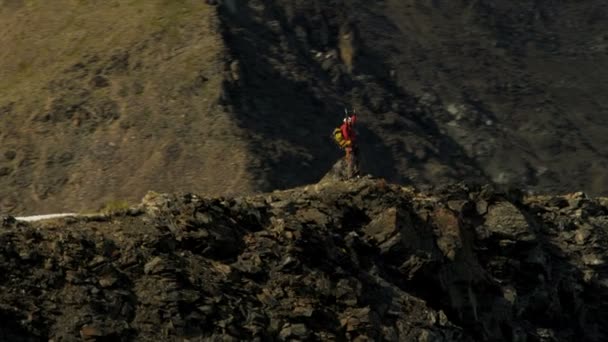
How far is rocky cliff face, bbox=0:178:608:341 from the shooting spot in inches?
952

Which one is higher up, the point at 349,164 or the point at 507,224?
the point at 349,164

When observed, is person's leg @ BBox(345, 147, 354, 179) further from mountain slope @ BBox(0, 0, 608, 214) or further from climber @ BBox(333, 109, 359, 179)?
mountain slope @ BBox(0, 0, 608, 214)

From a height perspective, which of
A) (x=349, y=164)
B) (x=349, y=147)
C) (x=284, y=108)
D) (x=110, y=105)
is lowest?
(x=284, y=108)

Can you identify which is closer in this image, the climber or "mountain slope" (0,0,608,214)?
the climber

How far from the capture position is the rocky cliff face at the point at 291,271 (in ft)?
79.3

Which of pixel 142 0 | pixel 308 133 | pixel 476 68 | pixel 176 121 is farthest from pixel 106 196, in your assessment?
pixel 476 68

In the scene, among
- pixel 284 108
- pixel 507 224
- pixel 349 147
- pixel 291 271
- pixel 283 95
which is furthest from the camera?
pixel 283 95

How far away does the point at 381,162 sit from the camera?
9769 centimetres

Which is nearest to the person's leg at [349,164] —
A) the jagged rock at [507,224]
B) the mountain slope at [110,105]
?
the jagged rock at [507,224]

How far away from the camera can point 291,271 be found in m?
27.3

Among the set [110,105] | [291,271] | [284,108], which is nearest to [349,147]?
[291,271]

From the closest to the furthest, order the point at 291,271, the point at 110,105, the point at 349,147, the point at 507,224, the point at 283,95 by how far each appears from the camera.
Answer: the point at 291,271, the point at 349,147, the point at 507,224, the point at 110,105, the point at 283,95

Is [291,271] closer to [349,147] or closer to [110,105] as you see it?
[349,147]

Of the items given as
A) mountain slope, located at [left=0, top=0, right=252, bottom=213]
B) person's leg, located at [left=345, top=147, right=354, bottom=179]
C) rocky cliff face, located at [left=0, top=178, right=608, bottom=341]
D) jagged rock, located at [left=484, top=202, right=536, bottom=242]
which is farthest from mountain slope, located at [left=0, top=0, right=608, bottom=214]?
person's leg, located at [left=345, top=147, right=354, bottom=179]
